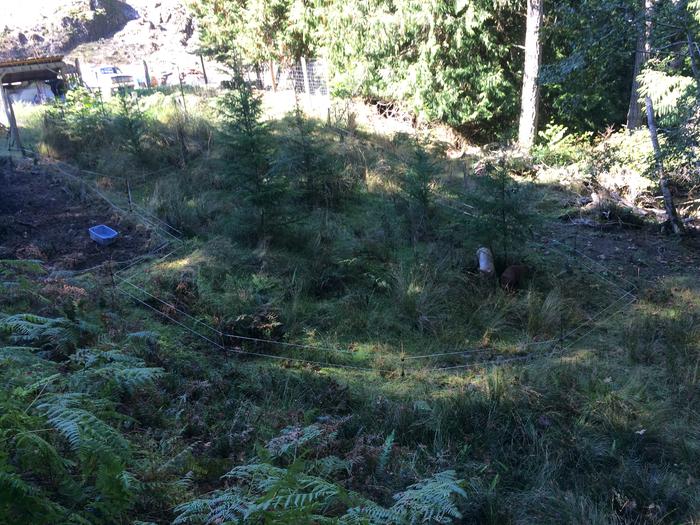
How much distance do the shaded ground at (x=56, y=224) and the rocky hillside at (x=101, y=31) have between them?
108 feet

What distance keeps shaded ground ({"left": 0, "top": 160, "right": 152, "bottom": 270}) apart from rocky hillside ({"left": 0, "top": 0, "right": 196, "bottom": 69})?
3291cm

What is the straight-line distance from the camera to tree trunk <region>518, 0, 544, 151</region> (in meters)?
12.2

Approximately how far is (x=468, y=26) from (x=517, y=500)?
11.9 m

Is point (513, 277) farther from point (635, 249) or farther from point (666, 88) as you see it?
point (666, 88)

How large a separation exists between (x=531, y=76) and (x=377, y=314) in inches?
366

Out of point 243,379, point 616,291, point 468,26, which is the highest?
point 468,26

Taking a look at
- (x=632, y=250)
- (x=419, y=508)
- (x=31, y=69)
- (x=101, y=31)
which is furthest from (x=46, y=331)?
(x=101, y=31)

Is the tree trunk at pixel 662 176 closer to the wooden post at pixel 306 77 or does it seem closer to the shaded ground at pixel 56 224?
the shaded ground at pixel 56 224

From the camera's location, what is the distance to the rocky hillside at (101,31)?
134 ft

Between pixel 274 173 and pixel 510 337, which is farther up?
pixel 274 173

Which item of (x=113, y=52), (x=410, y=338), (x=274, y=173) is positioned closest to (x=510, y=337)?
(x=410, y=338)

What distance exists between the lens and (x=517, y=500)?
10.6 feet

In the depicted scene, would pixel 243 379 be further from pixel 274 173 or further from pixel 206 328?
pixel 274 173

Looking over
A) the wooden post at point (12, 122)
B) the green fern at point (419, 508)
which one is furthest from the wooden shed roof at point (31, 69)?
the green fern at point (419, 508)
